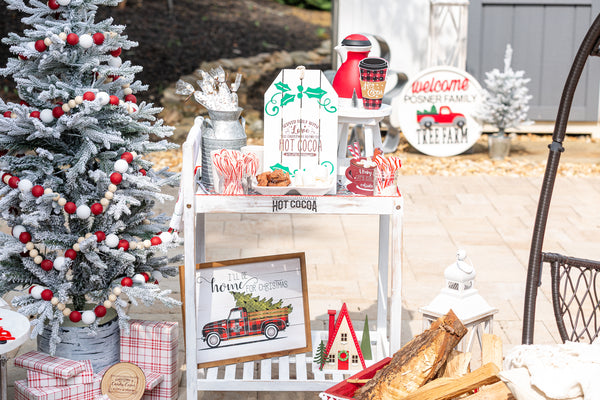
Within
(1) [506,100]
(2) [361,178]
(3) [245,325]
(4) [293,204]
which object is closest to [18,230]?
(3) [245,325]

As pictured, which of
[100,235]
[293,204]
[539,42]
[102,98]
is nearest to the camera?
[293,204]

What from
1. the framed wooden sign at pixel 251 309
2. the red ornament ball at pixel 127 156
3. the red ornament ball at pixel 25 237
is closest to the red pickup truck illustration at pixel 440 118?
the framed wooden sign at pixel 251 309

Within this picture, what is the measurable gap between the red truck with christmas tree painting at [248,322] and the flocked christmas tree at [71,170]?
0.29 metres

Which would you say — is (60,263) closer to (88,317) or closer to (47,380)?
(88,317)

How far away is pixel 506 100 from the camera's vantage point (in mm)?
7363

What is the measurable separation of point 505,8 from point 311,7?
→ 28.5 ft

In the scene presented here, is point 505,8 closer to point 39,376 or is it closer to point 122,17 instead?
point 39,376

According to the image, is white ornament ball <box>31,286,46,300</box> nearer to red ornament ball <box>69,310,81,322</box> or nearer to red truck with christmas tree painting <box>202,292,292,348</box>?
red ornament ball <box>69,310,81,322</box>

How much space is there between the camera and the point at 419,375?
2.62 m

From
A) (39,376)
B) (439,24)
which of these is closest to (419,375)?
(39,376)

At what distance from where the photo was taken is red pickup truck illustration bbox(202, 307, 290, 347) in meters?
3.18

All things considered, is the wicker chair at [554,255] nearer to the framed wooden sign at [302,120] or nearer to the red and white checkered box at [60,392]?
the framed wooden sign at [302,120]

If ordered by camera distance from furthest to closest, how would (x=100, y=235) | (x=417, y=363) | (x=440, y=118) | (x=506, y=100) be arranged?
(x=440, y=118)
(x=506, y=100)
(x=100, y=235)
(x=417, y=363)

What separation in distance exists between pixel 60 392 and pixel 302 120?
133cm
